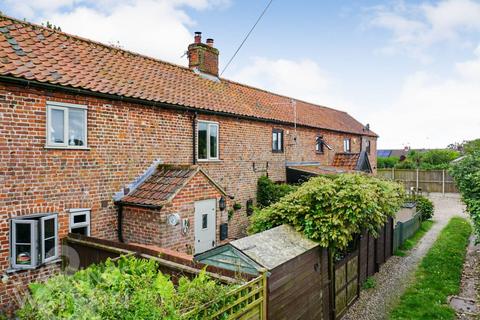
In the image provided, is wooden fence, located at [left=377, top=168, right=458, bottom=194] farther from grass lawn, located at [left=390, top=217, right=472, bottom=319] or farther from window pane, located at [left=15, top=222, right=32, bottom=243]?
window pane, located at [left=15, top=222, right=32, bottom=243]

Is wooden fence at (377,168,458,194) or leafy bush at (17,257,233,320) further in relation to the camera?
wooden fence at (377,168,458,194)

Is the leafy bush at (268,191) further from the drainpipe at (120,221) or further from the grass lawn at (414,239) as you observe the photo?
the drainpipe at (120,221)

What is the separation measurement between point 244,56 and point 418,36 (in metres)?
8.58

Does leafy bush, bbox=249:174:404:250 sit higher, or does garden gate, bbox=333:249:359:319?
leafy bush, bbox=249:174:404:250

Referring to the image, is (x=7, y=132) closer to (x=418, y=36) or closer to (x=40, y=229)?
(x=40, y=229)

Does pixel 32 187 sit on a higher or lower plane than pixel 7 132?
lower

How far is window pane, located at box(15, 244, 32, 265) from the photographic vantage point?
7711 mm

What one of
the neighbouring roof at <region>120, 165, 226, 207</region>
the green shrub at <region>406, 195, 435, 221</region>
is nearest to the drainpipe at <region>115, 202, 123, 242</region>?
the neighbouring roof at <region>120, 165, 226, 207</region>

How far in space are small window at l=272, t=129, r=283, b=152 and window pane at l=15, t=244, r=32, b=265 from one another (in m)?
12.2

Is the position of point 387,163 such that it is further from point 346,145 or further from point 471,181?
point 471,181

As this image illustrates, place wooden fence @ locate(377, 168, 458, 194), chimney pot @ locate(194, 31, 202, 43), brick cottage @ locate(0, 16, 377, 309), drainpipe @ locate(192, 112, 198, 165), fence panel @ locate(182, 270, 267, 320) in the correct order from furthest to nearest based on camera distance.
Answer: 1. wooden fence @ locate(377, 168, 458, 194)
2. chimney pot @ locate(194, 31, 202, 43)
3. drainpipe @ locate(192, 112, 198, 165)
4. brick cottage @ locate(0, 16, 377, 309)
5. fence panel @ locate(182, 270, 267, 320)

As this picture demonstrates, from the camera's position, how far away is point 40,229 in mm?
7996

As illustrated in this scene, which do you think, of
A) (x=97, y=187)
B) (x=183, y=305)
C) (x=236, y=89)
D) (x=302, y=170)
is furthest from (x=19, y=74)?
(x=302, y=170)

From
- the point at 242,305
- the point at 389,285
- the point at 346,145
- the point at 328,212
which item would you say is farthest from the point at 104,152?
the point at 346,145
